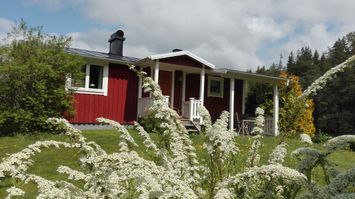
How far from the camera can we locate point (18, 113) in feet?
41.8

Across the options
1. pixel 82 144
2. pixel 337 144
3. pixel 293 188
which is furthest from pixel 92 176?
pixel 337 144

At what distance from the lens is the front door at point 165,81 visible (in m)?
18.2

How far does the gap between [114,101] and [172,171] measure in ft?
48.0

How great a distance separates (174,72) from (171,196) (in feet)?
55.1

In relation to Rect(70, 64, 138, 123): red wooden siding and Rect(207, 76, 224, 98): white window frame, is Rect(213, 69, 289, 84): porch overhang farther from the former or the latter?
Rect(70, 64, 138, 123): red wooden siding

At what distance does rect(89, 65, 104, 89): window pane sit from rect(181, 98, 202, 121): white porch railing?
12.3 ft

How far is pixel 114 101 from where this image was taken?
16688mm

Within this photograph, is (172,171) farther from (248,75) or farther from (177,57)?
(248,75)

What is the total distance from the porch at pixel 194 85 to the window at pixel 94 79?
4.87ft

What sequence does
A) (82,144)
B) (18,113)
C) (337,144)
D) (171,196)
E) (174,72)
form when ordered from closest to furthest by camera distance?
(171,196)
(82,144)
(337,144)
(18,113)
(174,72)

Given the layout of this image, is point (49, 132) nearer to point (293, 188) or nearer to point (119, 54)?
point (119, 54)

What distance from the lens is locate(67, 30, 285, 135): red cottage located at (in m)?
15.9

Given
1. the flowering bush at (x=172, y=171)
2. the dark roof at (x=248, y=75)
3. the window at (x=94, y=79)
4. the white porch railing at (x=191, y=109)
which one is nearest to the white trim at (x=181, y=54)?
the dark roof at (x=248, y=75)

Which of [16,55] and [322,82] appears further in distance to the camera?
[16,55]
